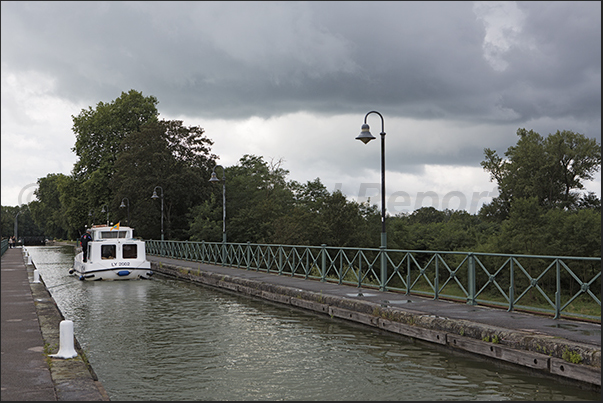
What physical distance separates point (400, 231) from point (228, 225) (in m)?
14.7

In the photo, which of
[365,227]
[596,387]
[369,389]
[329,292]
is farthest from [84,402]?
[365,227]

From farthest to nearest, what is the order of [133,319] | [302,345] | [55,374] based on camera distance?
[133,319] → [302,345] → [55,374]

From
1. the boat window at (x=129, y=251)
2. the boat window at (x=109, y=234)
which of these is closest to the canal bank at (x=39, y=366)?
the boat window at (x=129, y=251)

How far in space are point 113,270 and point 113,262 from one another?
0.32 metres

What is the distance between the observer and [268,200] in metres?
51.0

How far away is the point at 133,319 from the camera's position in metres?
12.7

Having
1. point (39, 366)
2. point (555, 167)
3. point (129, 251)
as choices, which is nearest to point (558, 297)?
point (39, 366)

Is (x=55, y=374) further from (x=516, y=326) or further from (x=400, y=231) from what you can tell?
(x=400, y=231)

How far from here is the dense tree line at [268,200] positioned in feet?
134

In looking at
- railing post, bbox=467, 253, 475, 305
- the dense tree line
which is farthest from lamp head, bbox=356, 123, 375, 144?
the dense tree line

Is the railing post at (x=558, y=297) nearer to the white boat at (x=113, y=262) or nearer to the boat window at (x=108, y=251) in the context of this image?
the white boat at (x=113, y=262)

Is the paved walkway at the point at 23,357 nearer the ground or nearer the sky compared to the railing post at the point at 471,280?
nearer the ground

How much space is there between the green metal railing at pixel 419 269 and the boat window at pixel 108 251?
4.70 m

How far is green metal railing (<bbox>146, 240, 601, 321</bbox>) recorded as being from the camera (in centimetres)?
1009
